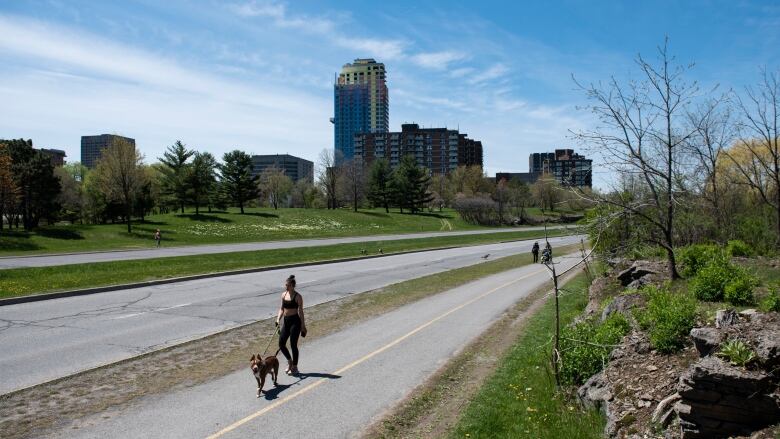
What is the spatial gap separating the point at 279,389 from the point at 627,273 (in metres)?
10.8

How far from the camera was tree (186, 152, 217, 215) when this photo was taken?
6912cm

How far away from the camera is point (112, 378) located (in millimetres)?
9305

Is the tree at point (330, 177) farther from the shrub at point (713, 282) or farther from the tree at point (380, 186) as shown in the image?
the shrub at point (713, 282)

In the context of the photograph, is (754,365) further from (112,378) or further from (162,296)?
(162,296)

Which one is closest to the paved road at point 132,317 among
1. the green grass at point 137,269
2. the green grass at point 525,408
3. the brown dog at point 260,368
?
the green grass at point 137,269

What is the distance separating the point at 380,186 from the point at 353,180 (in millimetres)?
5540

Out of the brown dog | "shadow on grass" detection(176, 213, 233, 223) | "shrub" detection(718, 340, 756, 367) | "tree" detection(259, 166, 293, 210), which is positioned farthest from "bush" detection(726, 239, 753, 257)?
"tree" detection(259, 166, 293, 210)

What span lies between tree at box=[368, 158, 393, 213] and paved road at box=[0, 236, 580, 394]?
236ft

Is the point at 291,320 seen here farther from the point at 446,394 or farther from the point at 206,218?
the point at 206,218

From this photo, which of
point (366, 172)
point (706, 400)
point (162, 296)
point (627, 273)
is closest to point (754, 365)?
point (706, 400)

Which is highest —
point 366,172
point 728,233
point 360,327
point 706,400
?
point 366,172

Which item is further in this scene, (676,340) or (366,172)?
(366,172)

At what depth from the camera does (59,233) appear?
50.5m

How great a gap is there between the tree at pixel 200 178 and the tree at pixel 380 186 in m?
31.5
